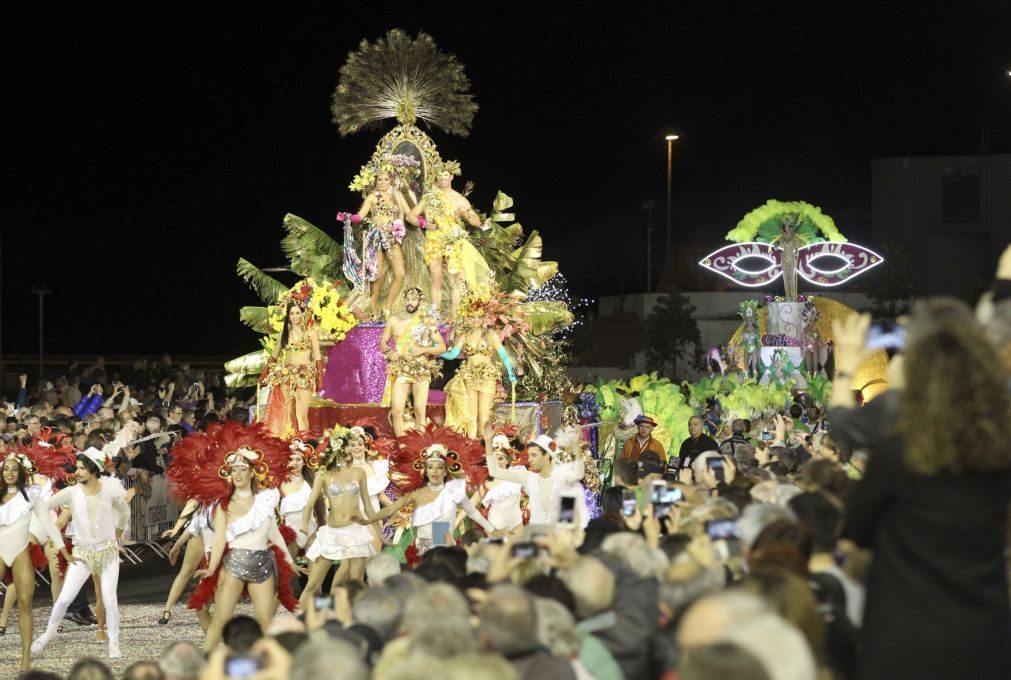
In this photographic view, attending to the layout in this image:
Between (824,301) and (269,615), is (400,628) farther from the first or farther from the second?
(824,301)

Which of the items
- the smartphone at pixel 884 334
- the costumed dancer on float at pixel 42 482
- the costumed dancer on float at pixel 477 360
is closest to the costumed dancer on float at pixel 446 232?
the costumed dancer on float at pixel 477 360

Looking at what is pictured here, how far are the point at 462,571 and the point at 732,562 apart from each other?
1.23m

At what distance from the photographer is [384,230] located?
1816cm

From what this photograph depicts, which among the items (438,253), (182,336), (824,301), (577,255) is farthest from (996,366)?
(577,255)

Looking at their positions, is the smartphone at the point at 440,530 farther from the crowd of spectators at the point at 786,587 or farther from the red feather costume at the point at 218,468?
→ the crowd of spectators at the point at 786,587

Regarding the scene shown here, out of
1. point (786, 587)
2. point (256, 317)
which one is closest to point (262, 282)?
point (256, 317)

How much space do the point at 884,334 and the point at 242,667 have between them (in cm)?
219

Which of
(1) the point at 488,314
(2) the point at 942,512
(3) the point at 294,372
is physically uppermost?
(1) the point at 488,314

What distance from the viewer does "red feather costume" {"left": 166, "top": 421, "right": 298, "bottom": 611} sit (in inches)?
387

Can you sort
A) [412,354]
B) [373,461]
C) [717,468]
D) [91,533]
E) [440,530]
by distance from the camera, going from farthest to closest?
[412,354] → [373,461] → [440,530] → [91,533] → [717,468]

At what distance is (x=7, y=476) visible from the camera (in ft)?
34.3

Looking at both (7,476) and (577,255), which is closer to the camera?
(7,476)

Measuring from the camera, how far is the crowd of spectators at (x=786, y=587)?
3.87m

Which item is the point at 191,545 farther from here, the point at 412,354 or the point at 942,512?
the point at 942,512
